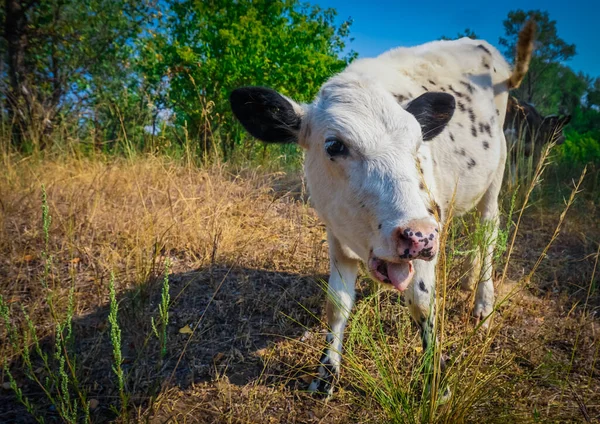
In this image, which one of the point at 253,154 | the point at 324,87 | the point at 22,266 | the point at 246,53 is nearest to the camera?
the point at 324,87

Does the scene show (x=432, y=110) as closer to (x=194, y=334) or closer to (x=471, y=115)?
(x=471, y=115)

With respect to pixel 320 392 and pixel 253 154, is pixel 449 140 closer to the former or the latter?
pixel 320 392

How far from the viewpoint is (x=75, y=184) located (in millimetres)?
4367

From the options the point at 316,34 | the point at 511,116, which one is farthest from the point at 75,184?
the point at 511,116

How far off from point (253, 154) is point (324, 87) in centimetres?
460

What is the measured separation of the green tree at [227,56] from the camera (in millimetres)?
6512

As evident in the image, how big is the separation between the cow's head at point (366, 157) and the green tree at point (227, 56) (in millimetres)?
4022

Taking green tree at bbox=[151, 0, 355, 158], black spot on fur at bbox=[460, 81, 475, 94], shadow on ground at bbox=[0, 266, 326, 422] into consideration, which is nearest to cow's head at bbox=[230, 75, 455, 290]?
shadow on ground at bbox=[0, 266, 326, 422]

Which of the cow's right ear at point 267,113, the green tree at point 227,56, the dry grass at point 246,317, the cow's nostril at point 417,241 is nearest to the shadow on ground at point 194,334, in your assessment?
the dry grass at point 246,317

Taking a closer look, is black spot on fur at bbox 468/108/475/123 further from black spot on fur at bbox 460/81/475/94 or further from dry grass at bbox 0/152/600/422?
dry grass at bbox 0/152/600/422

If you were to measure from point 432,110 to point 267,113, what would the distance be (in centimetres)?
107

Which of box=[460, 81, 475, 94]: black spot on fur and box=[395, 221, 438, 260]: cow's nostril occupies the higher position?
box=[460, 81, 475, 94]: black spot on fur

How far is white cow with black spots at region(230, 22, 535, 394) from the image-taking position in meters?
1.84

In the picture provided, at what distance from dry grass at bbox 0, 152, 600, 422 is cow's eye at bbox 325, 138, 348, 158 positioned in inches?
30.0
